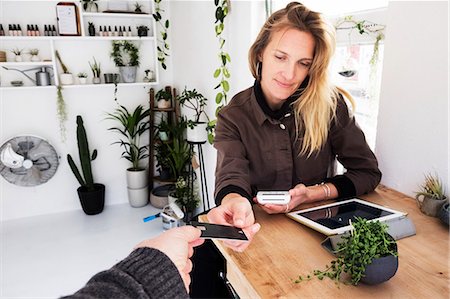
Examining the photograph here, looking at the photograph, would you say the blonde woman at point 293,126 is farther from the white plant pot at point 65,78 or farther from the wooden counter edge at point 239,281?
the white plant pot at point 65,78

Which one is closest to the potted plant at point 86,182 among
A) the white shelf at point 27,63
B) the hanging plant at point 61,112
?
the hanging plant at point 61,112

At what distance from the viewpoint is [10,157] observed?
2742 millimetres

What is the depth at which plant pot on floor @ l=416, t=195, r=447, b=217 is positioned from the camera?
0.94 metres

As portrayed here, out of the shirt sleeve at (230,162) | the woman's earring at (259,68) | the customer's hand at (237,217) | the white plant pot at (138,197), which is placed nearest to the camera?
the customer's hand at (237,217)

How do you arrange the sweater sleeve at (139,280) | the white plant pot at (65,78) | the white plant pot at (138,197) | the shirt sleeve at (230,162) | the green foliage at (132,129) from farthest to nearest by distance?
the white plant pot at (138,197) → the green foliage at (132,129) → the white plant pot at (65,78) → the shirt sleeve at (230,162) → the sweater sleeve at (139,280)

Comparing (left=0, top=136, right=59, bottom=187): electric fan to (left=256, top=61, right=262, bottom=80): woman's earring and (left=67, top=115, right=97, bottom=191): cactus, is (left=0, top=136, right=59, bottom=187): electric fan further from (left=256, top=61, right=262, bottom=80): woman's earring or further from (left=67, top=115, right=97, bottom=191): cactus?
(left=256, top=61, right=262, bottom=80): woman's earring

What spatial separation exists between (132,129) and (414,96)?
2.49m

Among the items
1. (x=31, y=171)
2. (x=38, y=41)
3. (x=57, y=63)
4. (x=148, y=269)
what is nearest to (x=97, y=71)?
(x=57, y=63)

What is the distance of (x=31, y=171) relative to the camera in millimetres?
2896

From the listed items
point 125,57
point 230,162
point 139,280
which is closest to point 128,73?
point 125,57

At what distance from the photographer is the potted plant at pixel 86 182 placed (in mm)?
2916

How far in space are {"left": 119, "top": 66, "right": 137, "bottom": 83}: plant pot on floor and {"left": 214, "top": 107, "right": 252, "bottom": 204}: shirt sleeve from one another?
1.92m

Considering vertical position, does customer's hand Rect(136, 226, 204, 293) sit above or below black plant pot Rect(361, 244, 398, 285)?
above

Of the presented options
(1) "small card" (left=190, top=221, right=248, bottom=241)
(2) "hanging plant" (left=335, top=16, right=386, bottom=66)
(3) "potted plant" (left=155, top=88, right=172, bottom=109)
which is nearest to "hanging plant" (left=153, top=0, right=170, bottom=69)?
(3) "potted plant" (left=155, top=88, right=172, bottom=109)
